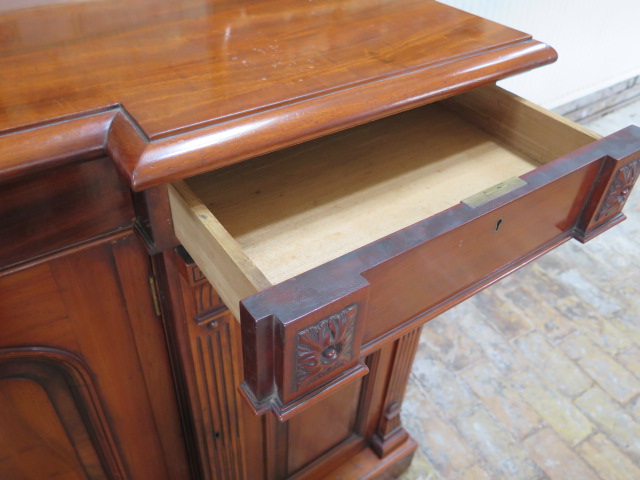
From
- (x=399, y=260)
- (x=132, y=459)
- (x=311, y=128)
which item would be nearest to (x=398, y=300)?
(x=399, y=260)

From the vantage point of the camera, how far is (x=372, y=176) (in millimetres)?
674

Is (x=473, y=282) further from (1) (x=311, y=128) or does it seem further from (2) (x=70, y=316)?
(2) (x=70, y=316)

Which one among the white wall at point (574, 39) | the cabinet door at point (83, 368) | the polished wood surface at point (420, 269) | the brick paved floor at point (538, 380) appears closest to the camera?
the polished wood surface at point (420, 269)

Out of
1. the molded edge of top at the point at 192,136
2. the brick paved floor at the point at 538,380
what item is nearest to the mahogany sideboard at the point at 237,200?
the molded edge of top at the point at 192,136

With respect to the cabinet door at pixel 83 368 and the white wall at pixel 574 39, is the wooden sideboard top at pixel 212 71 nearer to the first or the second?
the cabinet door at pixel 83 368

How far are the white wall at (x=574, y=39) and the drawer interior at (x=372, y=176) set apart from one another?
2.50 ft

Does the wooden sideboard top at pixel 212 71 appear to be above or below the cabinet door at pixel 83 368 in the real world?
above

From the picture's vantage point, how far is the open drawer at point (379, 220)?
1.42ft

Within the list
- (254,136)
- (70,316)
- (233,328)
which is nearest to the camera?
(254,136)

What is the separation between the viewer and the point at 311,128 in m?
0.49

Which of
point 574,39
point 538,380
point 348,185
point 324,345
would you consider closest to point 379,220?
point 348,185

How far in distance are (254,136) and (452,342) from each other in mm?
1142

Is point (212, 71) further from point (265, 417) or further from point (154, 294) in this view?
point (265, 417)

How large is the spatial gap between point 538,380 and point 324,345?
1111 mm
